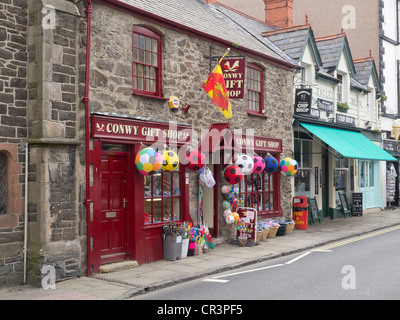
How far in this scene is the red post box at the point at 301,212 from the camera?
1744cm

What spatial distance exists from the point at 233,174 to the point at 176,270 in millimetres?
4092

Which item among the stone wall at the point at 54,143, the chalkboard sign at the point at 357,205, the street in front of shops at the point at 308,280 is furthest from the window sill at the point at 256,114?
the chalkboard sign at the point at 357,205

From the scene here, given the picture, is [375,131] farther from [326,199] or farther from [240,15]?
[240,15]

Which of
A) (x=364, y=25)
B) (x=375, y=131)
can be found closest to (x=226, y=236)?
(x=375, y=131)

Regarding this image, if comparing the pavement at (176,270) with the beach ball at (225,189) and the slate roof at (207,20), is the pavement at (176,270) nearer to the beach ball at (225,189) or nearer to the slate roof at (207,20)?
the beach ball at (225,189)

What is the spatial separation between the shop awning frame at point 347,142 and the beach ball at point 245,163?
495 cm

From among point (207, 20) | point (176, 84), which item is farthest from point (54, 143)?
point (207, 20)

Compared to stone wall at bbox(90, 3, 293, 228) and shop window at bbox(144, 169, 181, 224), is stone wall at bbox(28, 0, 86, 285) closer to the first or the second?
stone wall at bbox(90, 3, 293, 228)

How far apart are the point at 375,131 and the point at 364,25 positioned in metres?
5.87

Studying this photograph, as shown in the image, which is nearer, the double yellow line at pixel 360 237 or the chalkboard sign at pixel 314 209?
the double yellow line at pixel 360 237

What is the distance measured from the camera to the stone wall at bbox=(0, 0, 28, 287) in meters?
8.97

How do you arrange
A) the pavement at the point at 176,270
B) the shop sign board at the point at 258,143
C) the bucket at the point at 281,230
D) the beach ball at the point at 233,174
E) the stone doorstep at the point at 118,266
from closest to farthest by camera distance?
the pavement at the point at 176,270 → the stone doorstep at the point at 118,266 → the beach ball at the point at 233,174 → the shop sign board at the point at 258,143 → the bucket at the point at 281,230

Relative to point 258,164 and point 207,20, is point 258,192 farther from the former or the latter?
point 207,20

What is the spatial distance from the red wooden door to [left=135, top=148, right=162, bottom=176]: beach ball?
59cm
